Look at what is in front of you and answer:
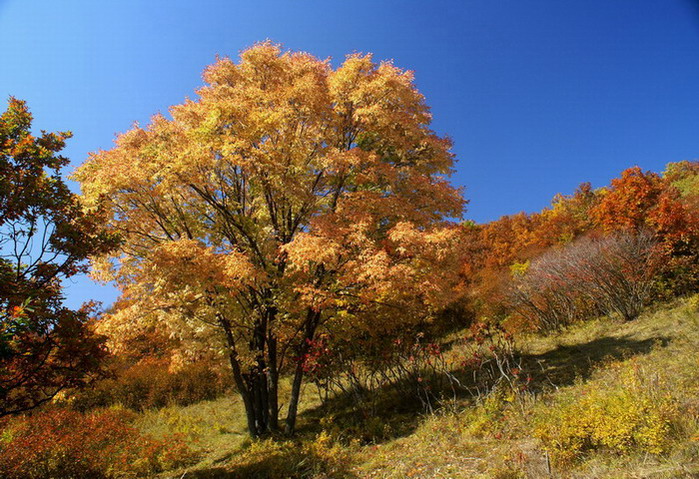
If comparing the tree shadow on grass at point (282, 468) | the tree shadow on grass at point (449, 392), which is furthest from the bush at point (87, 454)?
the tree shadow on grass at point (449, 392)

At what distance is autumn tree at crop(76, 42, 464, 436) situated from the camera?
26.4 feet

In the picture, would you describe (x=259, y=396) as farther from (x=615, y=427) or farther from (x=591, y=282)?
(x=591, y=282)

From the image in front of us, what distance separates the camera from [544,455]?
16.7 feet

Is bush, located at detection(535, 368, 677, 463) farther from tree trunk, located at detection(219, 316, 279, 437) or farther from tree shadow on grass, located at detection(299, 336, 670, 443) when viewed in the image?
tree trunk, located at detection(219, 316, 279, 437)

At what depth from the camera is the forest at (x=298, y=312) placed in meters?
5.90

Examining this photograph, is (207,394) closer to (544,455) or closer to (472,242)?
(544,455)

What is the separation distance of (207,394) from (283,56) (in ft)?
53.0

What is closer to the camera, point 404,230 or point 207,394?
point 404,230

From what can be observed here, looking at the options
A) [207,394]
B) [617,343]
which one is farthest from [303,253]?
[207,394]

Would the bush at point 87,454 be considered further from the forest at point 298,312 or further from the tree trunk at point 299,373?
the tree trunk at point 299,373

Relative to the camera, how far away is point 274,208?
34.4ft

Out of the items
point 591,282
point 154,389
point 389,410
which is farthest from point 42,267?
point 591,282

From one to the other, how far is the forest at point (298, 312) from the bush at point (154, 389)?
2.92 m

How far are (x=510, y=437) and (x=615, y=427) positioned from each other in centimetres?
192
